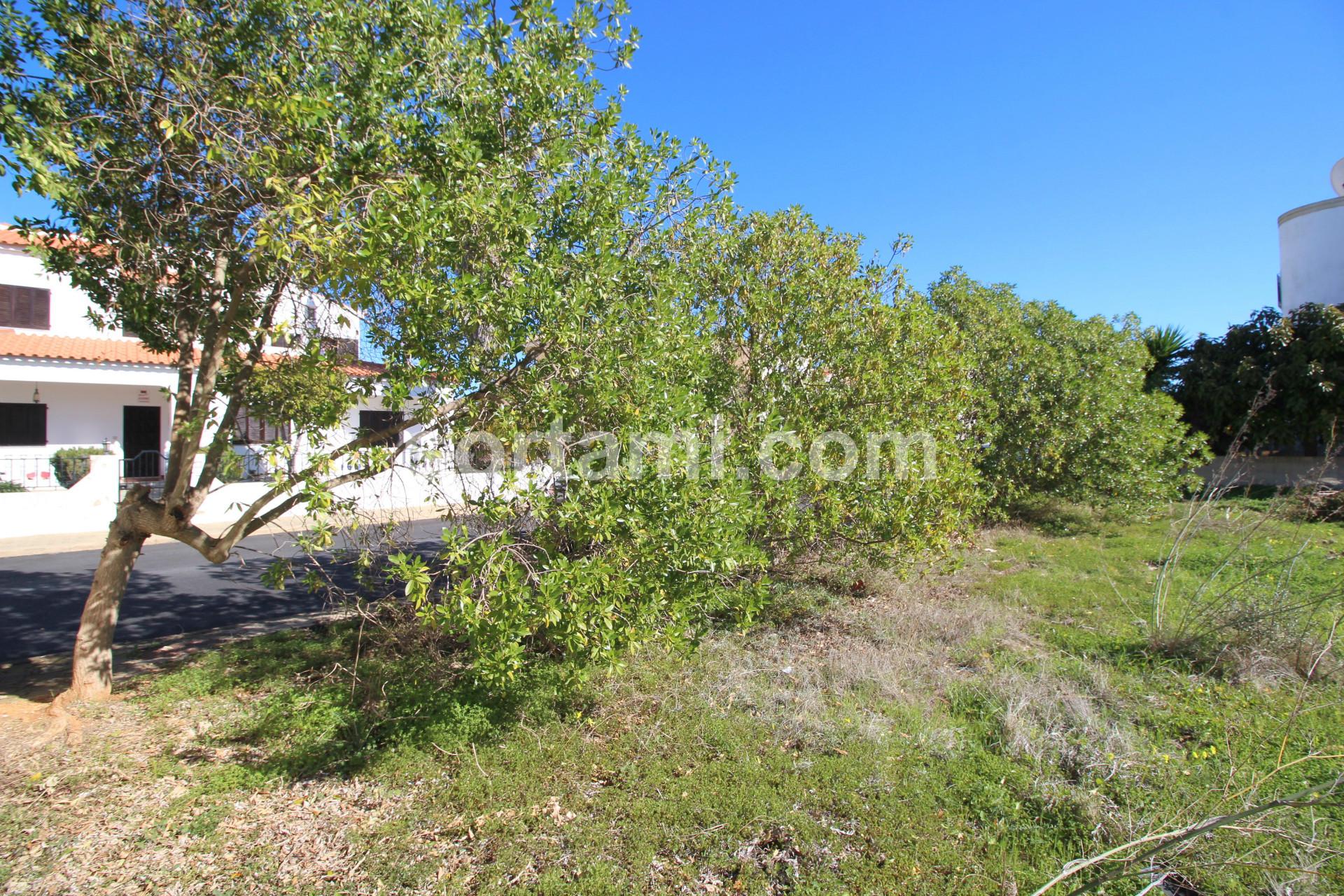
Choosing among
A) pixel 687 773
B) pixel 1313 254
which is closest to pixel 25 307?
pixel 687 773

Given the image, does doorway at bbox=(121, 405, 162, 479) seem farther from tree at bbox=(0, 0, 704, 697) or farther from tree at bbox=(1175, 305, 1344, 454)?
tree at bbox=(1175, 305, 1344, 454)

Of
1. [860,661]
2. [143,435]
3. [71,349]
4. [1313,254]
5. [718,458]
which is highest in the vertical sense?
[1313,254]

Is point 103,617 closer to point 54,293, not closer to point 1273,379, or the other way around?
point 54,293

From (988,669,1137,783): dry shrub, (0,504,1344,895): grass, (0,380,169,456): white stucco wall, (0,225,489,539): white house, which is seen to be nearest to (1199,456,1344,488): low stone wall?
(0,504,1344,895): grass

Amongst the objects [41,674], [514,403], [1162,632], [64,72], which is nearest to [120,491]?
[41,674]

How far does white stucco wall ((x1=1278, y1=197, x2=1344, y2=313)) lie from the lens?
728 inches

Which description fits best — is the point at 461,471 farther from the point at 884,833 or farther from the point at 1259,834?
the point at 1259,834

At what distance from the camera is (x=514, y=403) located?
14.8ft

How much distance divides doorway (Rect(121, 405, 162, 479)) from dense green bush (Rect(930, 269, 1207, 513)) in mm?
17808

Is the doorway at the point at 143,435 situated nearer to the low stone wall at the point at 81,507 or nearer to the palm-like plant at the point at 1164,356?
the low stone wall at the point at 81,507

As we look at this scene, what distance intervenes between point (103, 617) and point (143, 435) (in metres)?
15.8

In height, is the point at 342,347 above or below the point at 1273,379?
below

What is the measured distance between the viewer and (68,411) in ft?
55.0

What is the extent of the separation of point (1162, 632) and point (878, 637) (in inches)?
89.1
